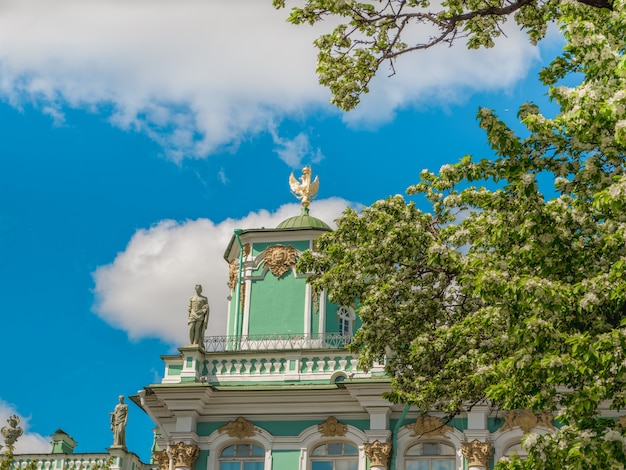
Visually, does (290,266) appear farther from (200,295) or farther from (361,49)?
(361,49)

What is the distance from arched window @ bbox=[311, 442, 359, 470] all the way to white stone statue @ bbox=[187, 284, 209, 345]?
4.33m

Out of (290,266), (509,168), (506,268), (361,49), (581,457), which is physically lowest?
(581,457)

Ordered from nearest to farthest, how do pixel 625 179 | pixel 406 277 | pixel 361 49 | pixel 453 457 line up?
pixel 625 179, pixel 361 49, pixel 406 277, pixel 453 457

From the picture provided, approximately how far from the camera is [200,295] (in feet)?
89.0

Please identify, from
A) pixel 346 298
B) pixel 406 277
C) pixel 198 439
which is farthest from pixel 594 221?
pixel 198 439

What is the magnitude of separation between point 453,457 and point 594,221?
12.4 metres

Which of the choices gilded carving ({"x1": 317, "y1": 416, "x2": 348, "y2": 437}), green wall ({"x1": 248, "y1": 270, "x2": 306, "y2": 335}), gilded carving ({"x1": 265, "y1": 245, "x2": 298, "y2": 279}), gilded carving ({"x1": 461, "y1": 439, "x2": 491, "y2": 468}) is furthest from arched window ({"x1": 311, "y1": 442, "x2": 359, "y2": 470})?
gilded carving ({"x1": 265, "y1": 245, "x2": 298, "y2": 279})

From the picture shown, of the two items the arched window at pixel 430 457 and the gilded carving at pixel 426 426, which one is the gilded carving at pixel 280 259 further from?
the arched window at pixel 430 457

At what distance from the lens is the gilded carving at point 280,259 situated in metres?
29.7

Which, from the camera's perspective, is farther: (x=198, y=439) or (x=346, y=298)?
(x=198, y=439)

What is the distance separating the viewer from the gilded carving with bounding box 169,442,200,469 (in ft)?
83.3

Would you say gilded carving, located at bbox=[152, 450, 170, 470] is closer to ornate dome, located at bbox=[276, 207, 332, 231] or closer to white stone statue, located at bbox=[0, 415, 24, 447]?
white stone statue, located at bbox=[0, 415, 24, 447]

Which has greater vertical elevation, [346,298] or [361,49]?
[361,49]

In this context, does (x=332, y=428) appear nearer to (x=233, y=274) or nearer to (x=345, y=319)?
(x=345, y=319)
